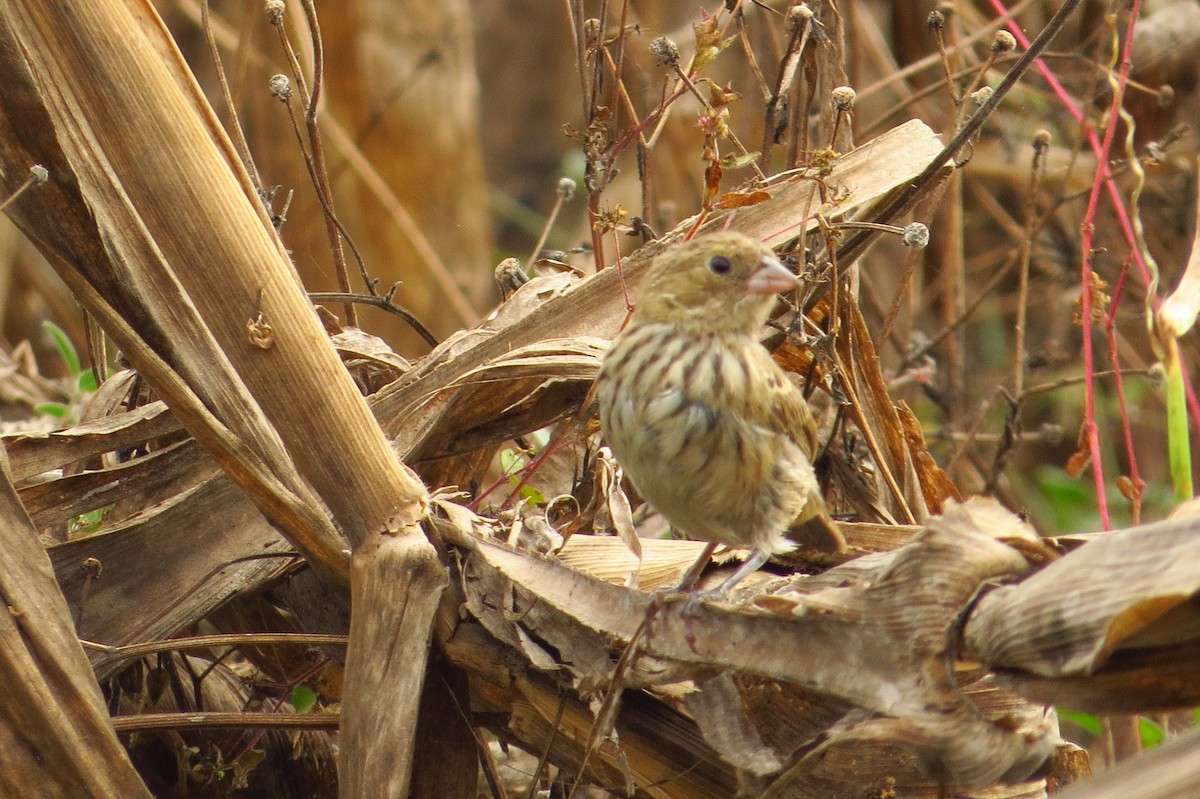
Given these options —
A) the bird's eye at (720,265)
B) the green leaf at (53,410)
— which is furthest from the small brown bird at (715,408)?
the green leaf at (53,410)

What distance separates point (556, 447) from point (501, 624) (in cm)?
55

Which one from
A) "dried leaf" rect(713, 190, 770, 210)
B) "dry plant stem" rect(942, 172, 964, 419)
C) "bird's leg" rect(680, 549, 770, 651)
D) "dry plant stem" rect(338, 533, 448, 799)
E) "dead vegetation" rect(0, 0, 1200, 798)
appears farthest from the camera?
"dry plant stem" rect(942, 172, 964, 419)

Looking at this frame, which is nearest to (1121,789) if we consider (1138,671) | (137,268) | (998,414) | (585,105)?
(1138,671)

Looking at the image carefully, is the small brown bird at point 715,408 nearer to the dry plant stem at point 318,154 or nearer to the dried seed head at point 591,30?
the dried seed head at point 591,30

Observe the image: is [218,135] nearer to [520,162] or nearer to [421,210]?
[421,210]

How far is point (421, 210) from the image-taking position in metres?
6.75

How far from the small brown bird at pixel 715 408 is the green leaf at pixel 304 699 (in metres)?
0.83

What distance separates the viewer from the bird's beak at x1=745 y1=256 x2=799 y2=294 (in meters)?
2.18

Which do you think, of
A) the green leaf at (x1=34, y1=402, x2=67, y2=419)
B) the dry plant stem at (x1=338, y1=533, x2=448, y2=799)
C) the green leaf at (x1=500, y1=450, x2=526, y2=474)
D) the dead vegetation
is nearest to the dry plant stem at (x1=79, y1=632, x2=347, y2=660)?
the dead vegetation

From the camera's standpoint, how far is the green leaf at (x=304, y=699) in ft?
8.36

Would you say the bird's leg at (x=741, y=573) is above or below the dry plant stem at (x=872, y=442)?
below

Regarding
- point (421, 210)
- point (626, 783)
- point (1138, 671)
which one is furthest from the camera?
point (421, 210)

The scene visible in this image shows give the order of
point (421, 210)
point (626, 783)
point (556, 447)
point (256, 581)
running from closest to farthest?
point (626, 783) < point (256, 581) < point (556, 447) < point (421, 210)

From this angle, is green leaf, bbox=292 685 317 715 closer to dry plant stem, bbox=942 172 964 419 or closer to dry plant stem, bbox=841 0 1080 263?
dry plant stem, bbox=841 0 1080 263
